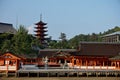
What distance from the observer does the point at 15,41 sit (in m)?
39.8

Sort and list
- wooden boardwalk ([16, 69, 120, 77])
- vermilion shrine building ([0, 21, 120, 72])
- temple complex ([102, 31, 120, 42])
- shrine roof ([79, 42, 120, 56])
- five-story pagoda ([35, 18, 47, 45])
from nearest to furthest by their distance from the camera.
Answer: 1. wooden boardwalk ([16, 69, 120, 77])
2. vermilion shrine building ([0, 21, 120, 72])
3. shrine roof ([79, 42, 120, 56])
4. temple complex ([102, 31, 120, 42])
5. five-story pagoda ([35, 18, 47, 45])

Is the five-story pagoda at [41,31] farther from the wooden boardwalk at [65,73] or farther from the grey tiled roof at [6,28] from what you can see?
the wooden boardwalk at [65,73]

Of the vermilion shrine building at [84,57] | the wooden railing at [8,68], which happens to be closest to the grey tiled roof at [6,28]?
the vermilion shrine building at [84,57]

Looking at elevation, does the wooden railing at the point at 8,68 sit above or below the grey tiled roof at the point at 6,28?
below

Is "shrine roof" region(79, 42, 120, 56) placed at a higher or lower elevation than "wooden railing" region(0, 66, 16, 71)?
higher

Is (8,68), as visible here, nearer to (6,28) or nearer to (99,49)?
(99,49)

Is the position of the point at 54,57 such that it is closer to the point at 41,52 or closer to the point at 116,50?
the point at 41,52

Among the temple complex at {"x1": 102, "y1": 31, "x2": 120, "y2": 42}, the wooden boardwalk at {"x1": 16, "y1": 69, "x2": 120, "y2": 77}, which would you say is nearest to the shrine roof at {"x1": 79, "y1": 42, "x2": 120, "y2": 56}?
the wooden boardwalk at {"x1": 16, "y1": 69, "x2": 120, "y2": 77}

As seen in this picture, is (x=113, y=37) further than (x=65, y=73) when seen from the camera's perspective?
Yes

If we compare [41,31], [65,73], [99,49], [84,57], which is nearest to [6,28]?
[41,31]

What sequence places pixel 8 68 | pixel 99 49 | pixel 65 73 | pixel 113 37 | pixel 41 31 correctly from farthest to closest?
pixel 41 31, pixel 113 37, pixel 99 49, pixel 65 73, pixel 8 68

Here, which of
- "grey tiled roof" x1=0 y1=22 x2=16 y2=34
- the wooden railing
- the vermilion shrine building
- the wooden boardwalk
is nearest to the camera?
the wooden railing

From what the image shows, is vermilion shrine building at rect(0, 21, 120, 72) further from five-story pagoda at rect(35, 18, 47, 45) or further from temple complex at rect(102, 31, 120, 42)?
five-story pagoda at rect(35, 18, 47, 45)

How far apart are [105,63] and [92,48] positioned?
9.94ft
